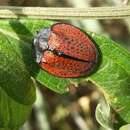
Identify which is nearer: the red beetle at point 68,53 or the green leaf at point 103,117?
the green leaf at point 103,117

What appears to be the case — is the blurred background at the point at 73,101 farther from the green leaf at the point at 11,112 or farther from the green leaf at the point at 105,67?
the green leaf at the point at 11,112

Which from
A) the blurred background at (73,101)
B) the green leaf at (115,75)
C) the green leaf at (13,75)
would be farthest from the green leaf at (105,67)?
the blurred background at (73,101)

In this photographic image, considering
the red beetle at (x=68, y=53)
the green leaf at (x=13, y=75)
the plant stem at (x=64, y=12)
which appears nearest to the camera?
the green leaf at (x=13, y=75)

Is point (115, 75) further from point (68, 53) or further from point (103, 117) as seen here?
point (68, 53)

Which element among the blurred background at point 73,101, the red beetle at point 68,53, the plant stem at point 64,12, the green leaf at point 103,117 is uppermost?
the plant stem at point 64,12

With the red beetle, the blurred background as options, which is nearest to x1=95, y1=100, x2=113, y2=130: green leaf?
the red beetle

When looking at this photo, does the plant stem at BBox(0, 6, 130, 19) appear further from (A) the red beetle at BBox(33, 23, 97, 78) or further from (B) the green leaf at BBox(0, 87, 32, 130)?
(B) the green leaf at BBox(0, 87, 32, 130)
